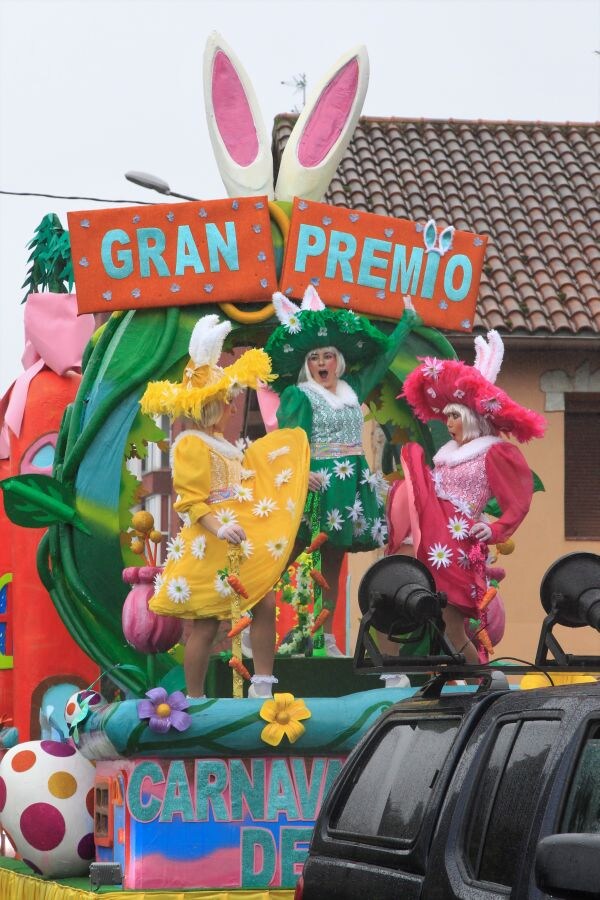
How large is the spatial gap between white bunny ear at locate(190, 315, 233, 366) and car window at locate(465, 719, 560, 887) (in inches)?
184

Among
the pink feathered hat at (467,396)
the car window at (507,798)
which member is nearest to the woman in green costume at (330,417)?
the pink feathered hat at (467,396)

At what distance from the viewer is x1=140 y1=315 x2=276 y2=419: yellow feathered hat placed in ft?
28.2

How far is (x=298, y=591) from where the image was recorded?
10.7 meters

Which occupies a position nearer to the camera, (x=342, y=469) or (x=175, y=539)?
(x=175, y=539)

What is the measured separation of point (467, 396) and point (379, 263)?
1.24 metres

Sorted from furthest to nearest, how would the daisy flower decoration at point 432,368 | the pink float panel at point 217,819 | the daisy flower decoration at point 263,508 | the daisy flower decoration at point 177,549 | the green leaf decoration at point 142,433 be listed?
the green leaf decoration at point 142,433 < the daisy flower decoration at point 432,368 < the daisy flower decoration at point 263,508 < the daisy flower decoration at point 177,549 < the pink float panel at point 217,819

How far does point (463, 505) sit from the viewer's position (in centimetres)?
877

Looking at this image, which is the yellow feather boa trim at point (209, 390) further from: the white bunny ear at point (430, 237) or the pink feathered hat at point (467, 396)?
the white bunny ear at point (430, 237)

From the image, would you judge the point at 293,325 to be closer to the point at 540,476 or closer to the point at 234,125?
the point at 234,125

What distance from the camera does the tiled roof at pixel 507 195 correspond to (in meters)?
18.4

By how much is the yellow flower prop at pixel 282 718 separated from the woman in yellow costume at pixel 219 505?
0.29m

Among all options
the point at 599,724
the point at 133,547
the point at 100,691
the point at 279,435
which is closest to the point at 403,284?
the point at 279,435

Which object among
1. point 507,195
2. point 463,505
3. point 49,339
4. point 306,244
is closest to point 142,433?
point 306,244

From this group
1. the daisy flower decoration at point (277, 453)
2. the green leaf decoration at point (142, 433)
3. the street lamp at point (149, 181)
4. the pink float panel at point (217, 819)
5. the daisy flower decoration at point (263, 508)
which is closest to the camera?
the pink float panel at point (217, 819)
